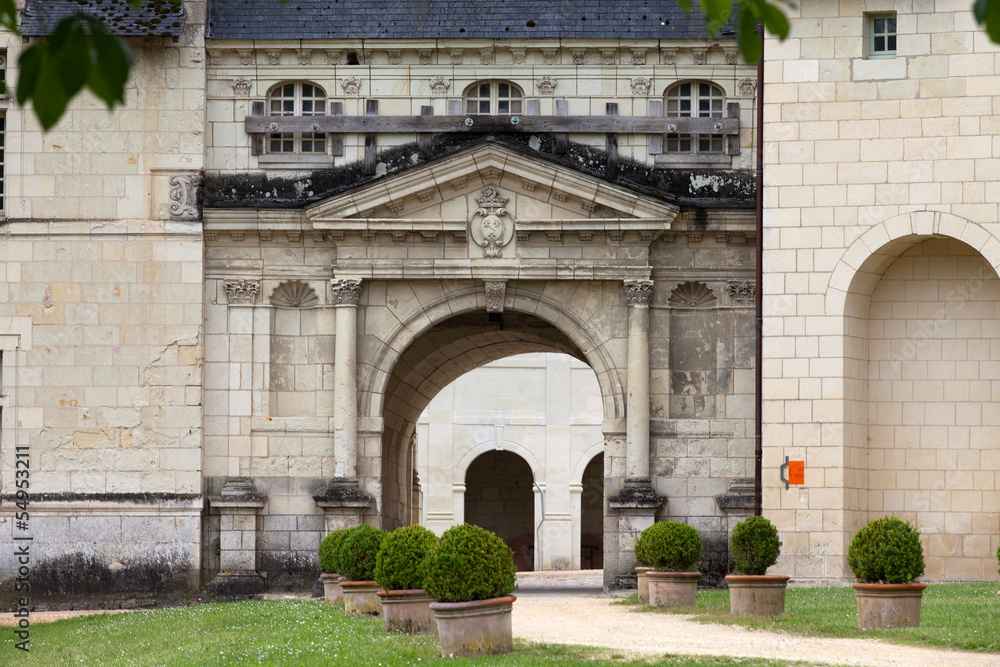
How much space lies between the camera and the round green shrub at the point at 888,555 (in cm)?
1214

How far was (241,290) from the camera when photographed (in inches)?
813

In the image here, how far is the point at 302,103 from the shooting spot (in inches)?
825

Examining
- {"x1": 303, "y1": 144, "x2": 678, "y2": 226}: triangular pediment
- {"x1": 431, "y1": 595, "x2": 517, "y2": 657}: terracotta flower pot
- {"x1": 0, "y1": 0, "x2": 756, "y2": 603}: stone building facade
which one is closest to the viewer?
{"x1": 431, "y1": 595, "x2": 517, "y2": 657}: terracotta flower pot

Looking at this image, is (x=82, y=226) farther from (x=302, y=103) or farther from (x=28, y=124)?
(x=302, y=103)

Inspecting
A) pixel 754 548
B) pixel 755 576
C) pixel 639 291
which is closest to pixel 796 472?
pixel 639 291

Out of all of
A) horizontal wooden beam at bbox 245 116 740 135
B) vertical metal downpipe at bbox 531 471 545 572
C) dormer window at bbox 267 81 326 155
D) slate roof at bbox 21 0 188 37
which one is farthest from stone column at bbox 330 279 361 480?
vertical metal downpipe at bbox 531 471 545 572

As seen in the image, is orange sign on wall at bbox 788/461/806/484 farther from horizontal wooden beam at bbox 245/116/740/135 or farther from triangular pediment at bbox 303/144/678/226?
horizontal wooden beam at bbox 245/116/740/135

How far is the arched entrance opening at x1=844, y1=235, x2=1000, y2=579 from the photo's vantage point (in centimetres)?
1862

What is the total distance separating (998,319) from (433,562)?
10929mm

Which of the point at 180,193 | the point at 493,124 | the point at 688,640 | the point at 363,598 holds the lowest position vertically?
the point at 363,598

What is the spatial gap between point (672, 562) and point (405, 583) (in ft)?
13.8

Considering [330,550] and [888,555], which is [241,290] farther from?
[888,555]

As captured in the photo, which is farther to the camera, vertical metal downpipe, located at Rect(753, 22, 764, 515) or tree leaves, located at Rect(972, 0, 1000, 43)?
vertical metal downpipe, located at Rect(753, 22, 764, 515)

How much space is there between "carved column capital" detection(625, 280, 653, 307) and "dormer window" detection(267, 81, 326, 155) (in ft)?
16.0
